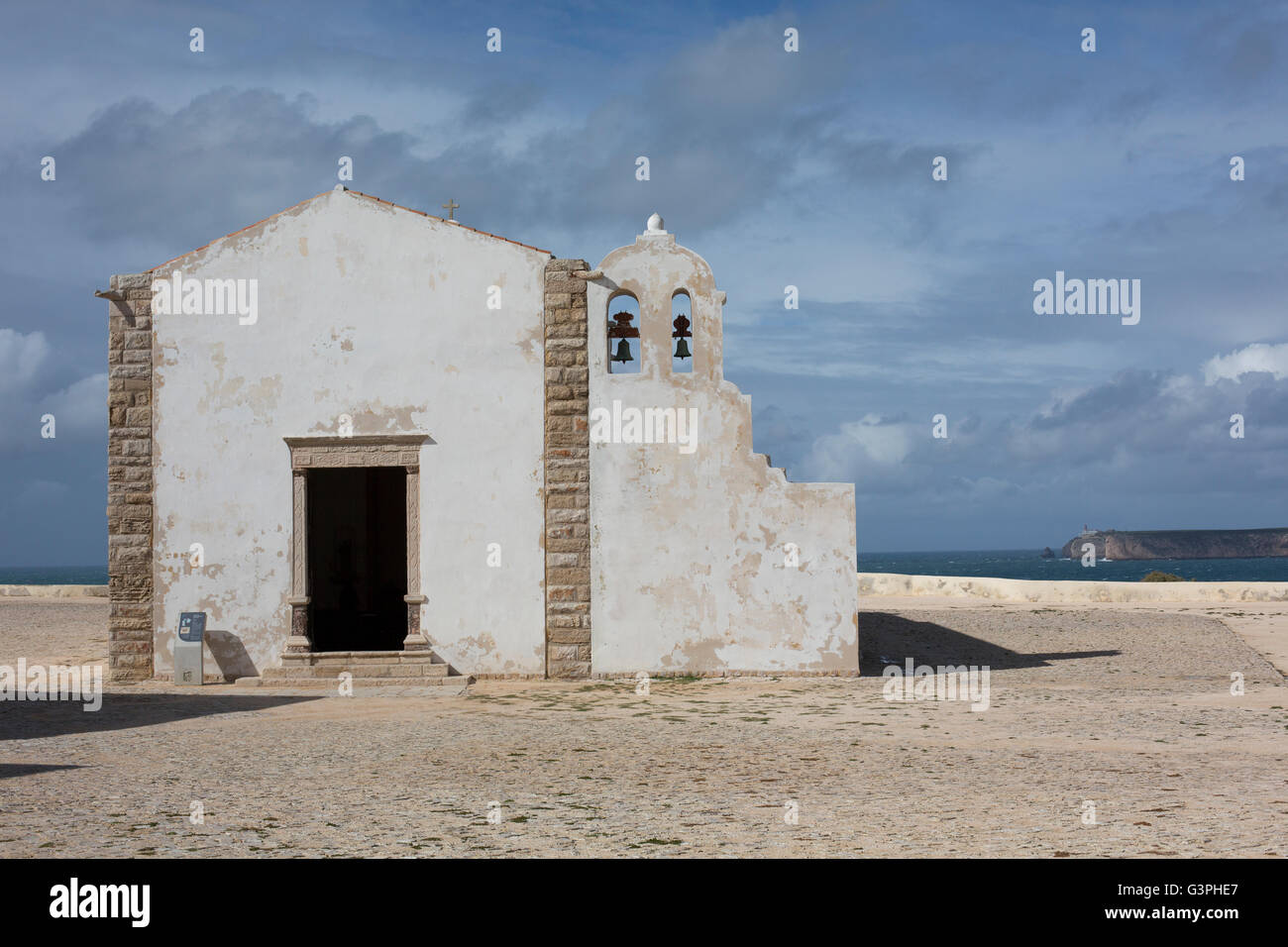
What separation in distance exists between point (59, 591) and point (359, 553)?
1837 centimetres

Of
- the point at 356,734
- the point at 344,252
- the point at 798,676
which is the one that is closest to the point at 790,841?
the point at 356,734

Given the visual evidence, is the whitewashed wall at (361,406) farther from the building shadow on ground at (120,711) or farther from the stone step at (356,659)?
the building shadow on ground at (120,711)

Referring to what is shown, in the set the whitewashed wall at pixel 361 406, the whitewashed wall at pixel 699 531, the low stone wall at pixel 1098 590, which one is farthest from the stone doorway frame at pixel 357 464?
the low stone wall at pixel 1098 590

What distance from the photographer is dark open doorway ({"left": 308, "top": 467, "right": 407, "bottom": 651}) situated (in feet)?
66.1

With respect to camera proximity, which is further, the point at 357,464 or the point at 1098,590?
the point at 1098,590

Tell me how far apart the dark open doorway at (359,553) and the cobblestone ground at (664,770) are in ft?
18.6

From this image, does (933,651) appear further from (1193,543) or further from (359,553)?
(1193,543)

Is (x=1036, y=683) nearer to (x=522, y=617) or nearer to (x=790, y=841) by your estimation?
(x=522, y=617)

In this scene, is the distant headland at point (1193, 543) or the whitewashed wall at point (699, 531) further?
the distant headland at point (1193, 543)

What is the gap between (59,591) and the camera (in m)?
34.5

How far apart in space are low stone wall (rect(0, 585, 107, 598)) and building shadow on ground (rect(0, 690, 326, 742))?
877 inches

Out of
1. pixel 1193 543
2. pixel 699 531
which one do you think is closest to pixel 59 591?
pixel 699 531

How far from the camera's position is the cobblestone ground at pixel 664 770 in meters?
6.27
